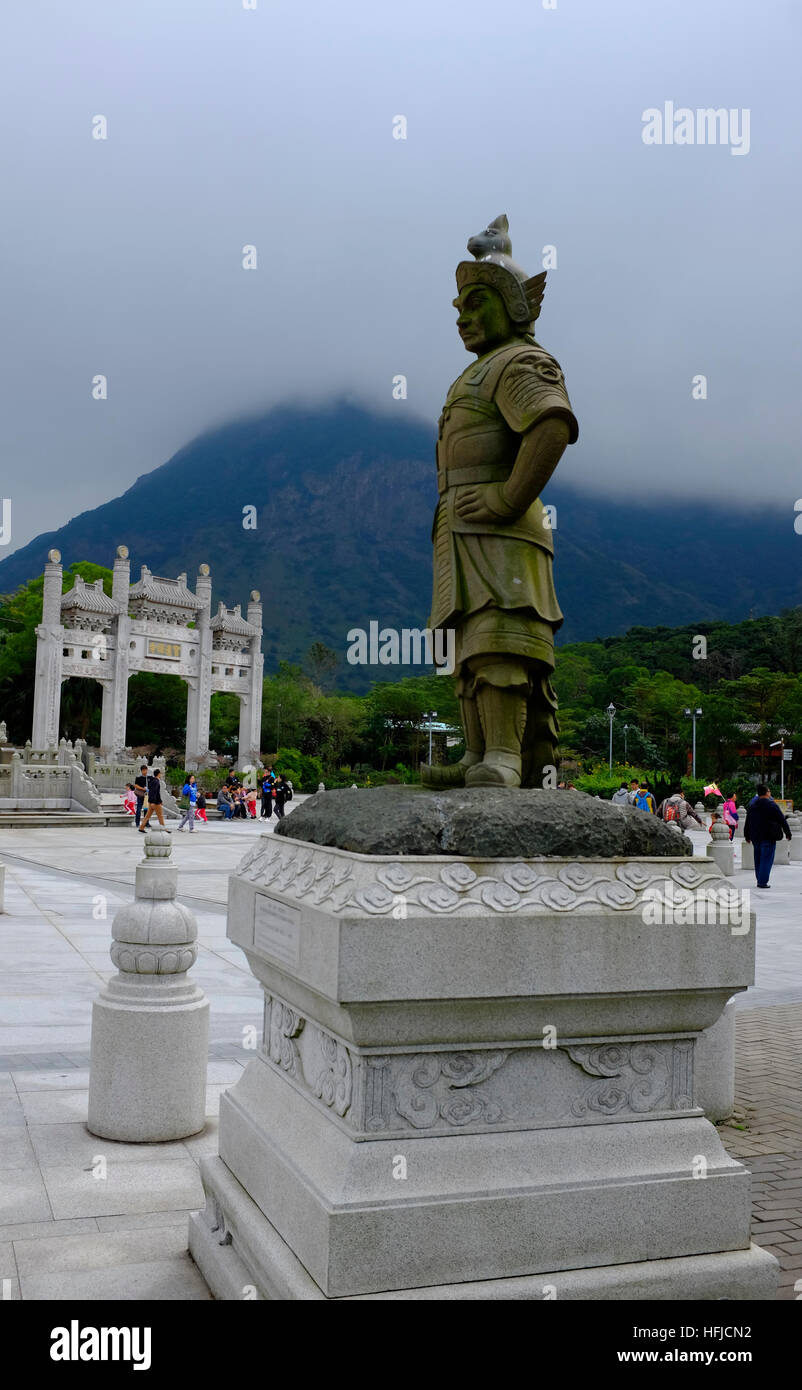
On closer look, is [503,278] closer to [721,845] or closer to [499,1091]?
[499,1091]

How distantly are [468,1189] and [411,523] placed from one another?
192m

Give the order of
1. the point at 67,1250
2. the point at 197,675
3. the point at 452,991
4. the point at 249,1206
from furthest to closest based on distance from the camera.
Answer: the point at 197,675, the point at 67,1250, the point at 249,1206, the point at 452,991

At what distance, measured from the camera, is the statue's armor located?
3.93m

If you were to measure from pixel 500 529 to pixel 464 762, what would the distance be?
3.19 ft

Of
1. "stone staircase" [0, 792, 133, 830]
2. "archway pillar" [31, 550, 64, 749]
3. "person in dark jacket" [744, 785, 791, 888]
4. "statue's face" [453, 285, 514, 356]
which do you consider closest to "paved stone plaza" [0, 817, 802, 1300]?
"statue's face" [453, 285, 514, 356]

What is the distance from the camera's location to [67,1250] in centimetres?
325

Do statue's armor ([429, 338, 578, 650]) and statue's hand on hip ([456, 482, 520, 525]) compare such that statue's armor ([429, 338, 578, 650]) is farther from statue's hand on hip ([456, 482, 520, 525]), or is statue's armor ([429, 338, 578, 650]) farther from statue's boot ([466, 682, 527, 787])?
statue's boot ([466, 682, 527, 787])

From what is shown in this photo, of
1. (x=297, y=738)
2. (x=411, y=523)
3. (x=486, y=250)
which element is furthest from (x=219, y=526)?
(x=486, y=250)

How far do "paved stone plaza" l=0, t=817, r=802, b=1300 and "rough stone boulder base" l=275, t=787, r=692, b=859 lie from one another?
1.49 meters

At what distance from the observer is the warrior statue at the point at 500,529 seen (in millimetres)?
3863

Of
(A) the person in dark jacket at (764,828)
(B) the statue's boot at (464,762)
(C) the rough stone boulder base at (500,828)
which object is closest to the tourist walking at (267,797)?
(A) the person in dark jacket at (764,828)

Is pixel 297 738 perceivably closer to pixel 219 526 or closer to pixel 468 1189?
pixel 468 1189

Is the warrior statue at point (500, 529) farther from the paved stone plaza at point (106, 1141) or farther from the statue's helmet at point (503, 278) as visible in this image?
the paved stone plaza at point (106, 1141)

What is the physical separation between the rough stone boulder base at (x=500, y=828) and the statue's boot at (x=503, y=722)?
0.81 meters
